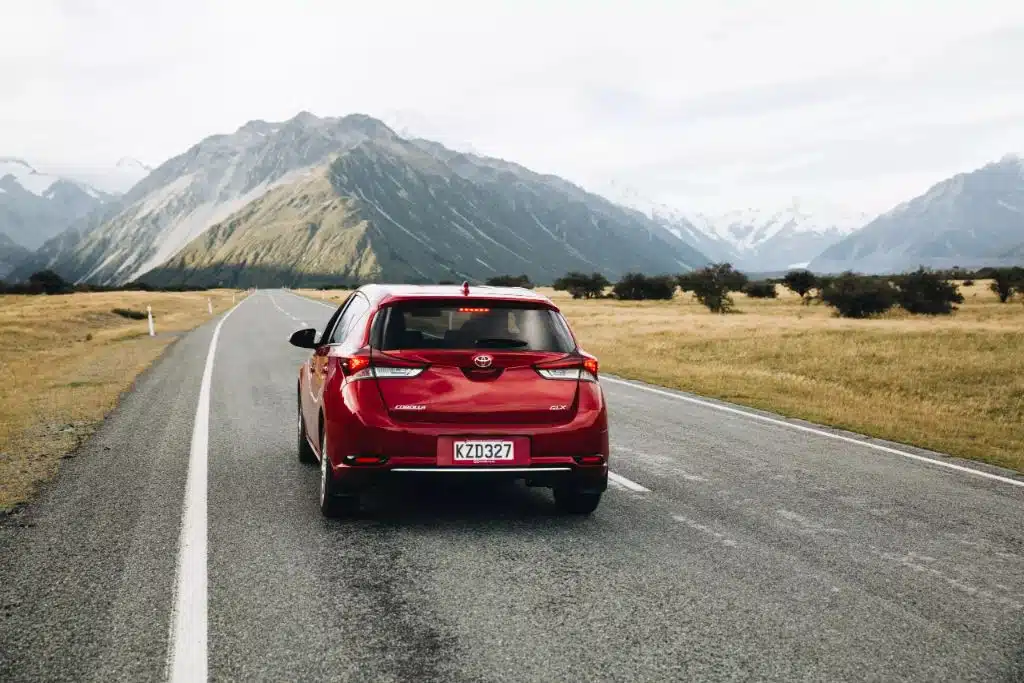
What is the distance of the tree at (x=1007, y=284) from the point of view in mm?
48787

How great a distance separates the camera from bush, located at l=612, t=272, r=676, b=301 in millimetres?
69812

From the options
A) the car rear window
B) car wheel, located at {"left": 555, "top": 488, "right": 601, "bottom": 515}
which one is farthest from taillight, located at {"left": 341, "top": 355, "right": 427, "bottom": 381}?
car wheel, located at {"left": 555, "top": 488, "right": 601, "bottom": 515}

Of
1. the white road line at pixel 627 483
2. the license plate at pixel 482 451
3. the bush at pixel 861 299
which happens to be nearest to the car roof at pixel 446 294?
the license plate at pixel 482 451

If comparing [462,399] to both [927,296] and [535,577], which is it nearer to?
[535,577]

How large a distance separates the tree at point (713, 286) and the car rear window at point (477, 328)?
42.1 m

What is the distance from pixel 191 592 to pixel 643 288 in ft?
222

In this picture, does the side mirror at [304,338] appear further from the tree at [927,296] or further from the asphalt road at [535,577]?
the tree at [927,296]

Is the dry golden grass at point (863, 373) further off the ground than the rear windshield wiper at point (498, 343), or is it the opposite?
the rear windshield wiper at point (498, 343)

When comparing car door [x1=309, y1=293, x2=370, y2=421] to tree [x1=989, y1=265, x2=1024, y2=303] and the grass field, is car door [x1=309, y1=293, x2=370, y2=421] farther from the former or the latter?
tree [x1=989, y1=265, x2=1024, y2=303]

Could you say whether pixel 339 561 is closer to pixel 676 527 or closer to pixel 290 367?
pixel 676 527

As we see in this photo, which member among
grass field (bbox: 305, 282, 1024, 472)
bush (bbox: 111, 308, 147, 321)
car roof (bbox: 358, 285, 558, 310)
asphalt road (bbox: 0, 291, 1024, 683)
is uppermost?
car roof (bbox: 358, 285, 558, 310)

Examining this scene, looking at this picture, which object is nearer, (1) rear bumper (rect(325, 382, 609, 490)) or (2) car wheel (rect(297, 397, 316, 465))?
(1) rear bumper (rect(325, 382, 609, 490))

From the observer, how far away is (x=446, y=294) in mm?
6000

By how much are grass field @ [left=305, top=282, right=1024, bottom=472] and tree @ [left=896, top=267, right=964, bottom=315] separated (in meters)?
9.76
